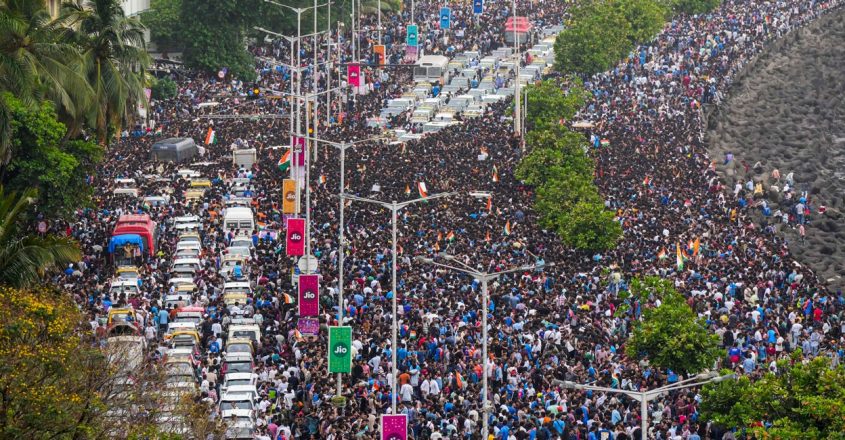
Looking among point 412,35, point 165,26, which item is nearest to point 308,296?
point 412,35

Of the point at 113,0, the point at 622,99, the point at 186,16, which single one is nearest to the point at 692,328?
the point at 113,0

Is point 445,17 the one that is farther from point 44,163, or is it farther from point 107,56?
point 44,163

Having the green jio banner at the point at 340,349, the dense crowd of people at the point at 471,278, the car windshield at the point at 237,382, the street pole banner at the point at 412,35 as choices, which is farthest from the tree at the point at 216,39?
the green jio banner at the point at 340,349

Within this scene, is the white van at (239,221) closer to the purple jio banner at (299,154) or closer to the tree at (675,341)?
the purple jio banner at (299,154)

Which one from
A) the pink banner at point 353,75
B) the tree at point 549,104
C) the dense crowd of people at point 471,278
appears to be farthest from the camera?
the pink banner at point 353,75

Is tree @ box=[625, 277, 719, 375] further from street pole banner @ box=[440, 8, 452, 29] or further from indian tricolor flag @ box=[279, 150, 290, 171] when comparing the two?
street pole banner @ box=[440, 8, 452, 29]

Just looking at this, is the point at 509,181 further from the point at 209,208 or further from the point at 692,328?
the point at 692,328
